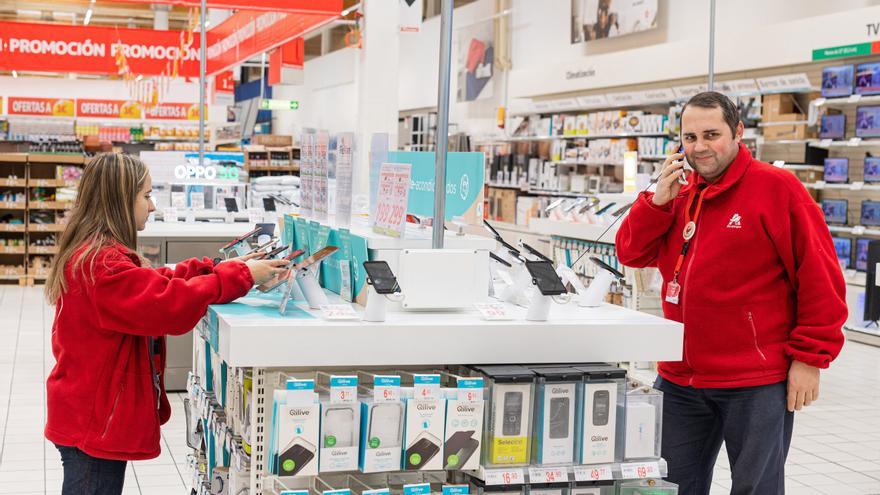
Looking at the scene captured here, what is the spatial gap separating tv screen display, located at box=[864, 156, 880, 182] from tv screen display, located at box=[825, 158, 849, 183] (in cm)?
19

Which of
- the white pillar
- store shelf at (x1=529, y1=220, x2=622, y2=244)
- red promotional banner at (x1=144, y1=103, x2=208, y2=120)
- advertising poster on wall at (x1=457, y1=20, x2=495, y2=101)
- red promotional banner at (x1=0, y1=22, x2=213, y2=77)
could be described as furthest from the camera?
red promotional banner at (x1=144, y1=103, x2=208, y2=120)

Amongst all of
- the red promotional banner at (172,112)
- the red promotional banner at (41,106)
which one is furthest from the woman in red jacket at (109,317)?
the red promotional banner at (41,106)

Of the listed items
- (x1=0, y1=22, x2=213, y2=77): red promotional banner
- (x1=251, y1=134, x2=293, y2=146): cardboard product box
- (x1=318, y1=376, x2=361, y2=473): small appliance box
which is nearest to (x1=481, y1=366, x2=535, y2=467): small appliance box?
(x1=318, y1=376, x2=361, y2=473): small appliance box

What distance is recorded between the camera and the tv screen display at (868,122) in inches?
351

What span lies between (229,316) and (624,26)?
11052 mm

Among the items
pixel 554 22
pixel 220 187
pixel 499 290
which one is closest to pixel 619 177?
pixel 554 22

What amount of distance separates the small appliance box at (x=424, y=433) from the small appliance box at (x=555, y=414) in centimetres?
27

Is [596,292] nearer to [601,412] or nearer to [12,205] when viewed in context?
[601,412]

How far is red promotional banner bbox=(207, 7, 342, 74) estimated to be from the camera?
1018 cm

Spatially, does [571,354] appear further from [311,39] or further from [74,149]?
[311,39]

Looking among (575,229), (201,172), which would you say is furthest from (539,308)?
(201,172)

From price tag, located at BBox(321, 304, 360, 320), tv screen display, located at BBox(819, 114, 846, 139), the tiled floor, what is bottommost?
the tiled floor

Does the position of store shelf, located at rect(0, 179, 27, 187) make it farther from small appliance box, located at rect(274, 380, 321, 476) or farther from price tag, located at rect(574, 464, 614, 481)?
price tag, located at rect(574, 464, 614, 481)

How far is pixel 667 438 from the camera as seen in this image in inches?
121
